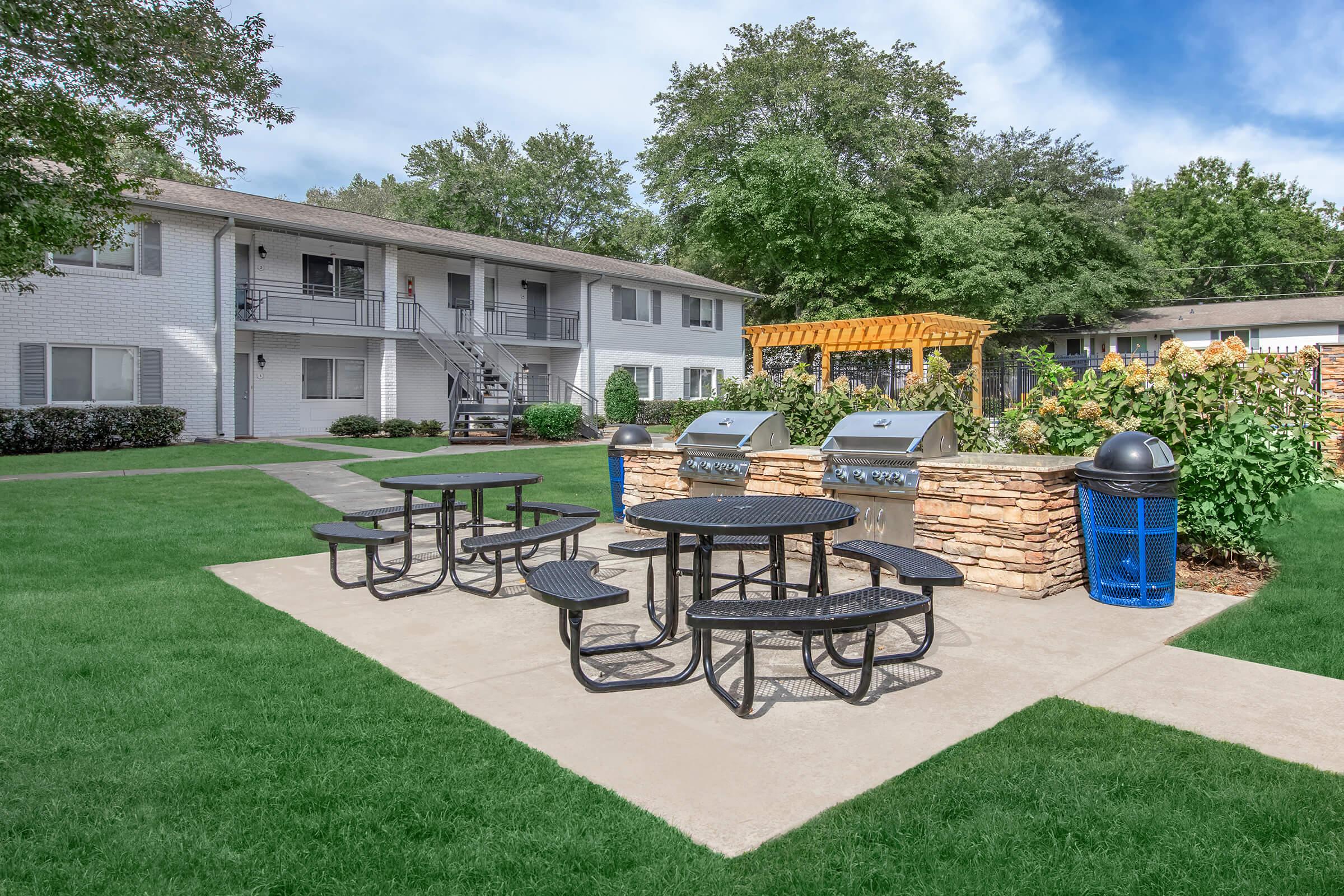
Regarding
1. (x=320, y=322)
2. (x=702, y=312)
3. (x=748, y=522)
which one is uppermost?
(x=702, y=312)

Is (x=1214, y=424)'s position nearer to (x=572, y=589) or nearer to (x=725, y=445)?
(x=725, y=445)

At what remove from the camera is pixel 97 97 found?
37.8 feet

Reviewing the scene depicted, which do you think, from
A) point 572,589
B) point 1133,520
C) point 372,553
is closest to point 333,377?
point 372,553

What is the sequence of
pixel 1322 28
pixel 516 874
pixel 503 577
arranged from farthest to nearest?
pixel 1322 28 < pixel 503 577 < pixel 516 874

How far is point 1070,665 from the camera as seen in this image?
432 centimetres

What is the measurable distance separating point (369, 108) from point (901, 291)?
23.8 m

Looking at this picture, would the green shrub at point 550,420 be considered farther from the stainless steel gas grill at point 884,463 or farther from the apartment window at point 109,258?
the stainless steel gas grill at point 884,463

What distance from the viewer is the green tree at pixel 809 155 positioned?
32469 millimetres

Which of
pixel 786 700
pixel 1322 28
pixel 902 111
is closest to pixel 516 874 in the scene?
pixel 786 700

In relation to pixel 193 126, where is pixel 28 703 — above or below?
below

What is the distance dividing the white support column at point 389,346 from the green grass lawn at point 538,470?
20.5 ft

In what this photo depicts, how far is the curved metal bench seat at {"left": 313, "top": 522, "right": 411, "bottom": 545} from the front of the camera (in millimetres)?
5680

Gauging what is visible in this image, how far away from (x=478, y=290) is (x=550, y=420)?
20.0 ft

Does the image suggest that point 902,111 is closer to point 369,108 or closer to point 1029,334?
point 1029,334
